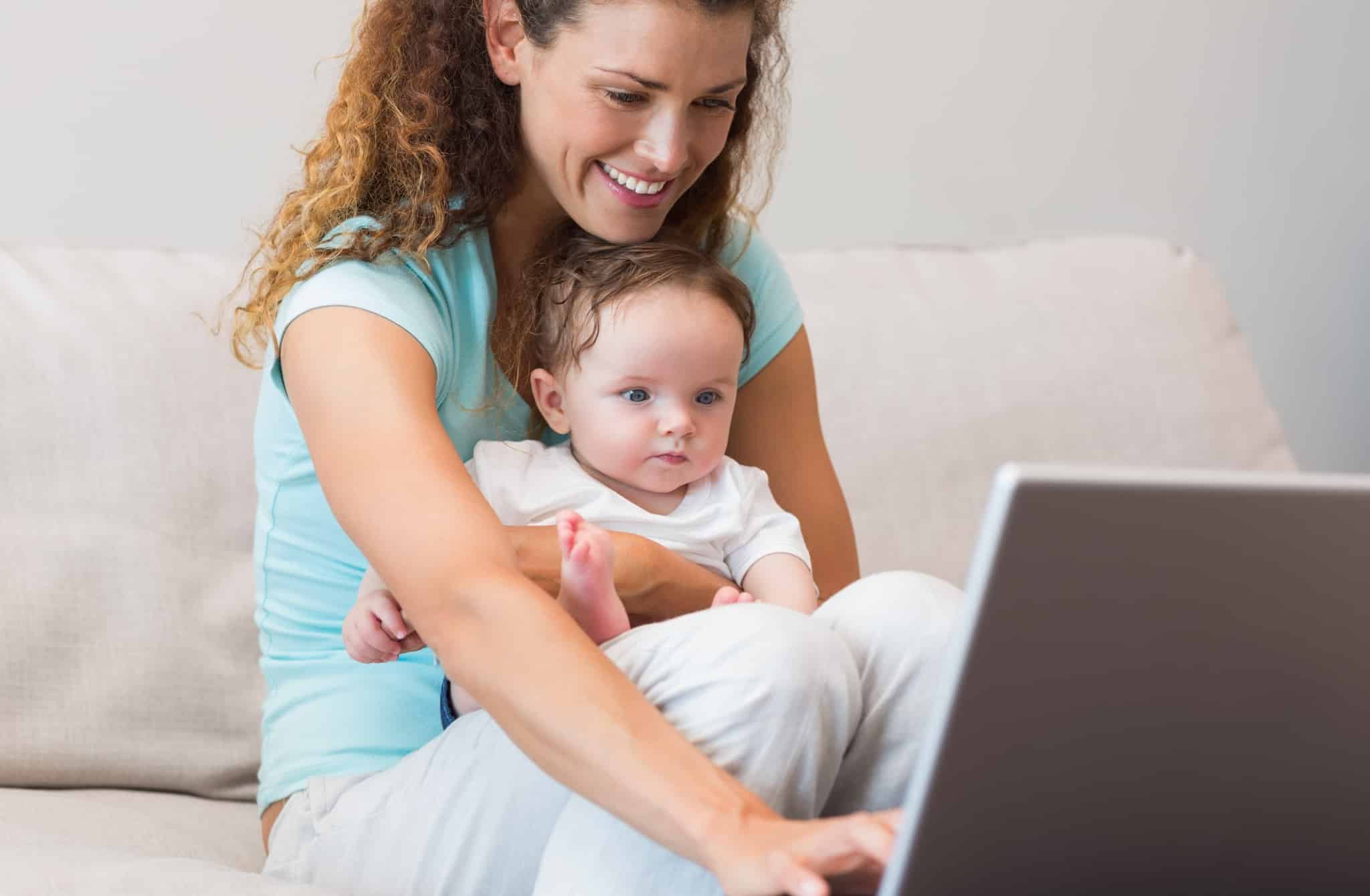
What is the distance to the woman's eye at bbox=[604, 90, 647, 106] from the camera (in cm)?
110

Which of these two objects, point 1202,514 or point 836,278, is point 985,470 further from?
point 1202,514

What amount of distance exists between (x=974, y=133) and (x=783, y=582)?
1278mm

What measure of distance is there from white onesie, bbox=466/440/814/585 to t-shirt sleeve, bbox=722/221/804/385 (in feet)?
0.40

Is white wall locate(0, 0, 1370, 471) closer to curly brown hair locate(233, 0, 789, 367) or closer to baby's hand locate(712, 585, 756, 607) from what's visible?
curly brown hair locate(233, 0, 789, 367)

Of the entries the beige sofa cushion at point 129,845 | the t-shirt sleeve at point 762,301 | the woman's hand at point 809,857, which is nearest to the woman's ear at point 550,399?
the t-shirt sleeve at point 762,301

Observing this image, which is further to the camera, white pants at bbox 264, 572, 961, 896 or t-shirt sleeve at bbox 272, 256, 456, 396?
t-shirt sleeve at bbox 272, 256, 456, 396

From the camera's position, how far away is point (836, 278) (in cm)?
166

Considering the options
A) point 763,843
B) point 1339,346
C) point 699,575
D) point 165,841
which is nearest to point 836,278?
point 699,575

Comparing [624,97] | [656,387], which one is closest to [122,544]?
[656,387]

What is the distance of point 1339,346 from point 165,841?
2.23m

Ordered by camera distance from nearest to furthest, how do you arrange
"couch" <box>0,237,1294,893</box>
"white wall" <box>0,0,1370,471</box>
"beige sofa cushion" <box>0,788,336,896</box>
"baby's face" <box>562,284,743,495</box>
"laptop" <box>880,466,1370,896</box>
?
"laptop" <box>880,466,1370,896</box> → "beige sofa cushion" <box>0,788,336,896</box> → "baby's face" <box>562,284,743,495</box> → "couch" <box>0,237,1294,893</box> → "white wall" <box>0,0,1370,471</box>

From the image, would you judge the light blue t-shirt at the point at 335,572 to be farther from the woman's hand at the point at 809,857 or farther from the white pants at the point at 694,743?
the woman's hand at the point at 809,857

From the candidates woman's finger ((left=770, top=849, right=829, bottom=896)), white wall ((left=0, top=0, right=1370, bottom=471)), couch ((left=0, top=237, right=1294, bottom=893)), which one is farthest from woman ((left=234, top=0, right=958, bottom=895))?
white wall ((left=0, top=0, right=1370, bottom=471))

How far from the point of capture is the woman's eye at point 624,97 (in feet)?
3.61
